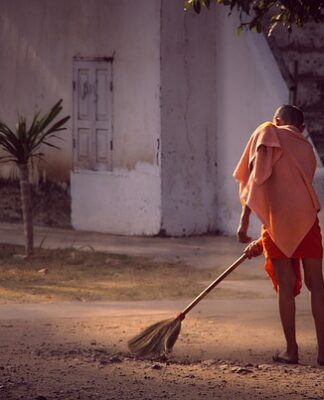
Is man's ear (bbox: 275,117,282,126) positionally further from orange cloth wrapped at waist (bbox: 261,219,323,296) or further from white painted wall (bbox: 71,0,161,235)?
white painted wall (bbox: 71,0,161,235)

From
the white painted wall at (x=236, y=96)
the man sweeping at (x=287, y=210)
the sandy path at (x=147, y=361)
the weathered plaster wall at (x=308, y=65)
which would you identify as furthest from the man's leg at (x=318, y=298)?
the weathered plaster wall at (x=308, y=65)

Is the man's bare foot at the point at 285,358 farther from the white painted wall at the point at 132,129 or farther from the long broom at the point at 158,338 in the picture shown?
the white painted wall at the point at 132,129

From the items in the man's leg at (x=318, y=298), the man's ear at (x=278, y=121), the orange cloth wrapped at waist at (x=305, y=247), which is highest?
the man's ear at (x=278, y=121)

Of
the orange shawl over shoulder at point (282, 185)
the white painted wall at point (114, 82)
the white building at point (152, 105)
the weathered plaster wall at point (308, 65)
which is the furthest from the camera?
the weathered plaster wall at point (308, 65)

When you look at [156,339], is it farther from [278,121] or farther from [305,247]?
[278,121]

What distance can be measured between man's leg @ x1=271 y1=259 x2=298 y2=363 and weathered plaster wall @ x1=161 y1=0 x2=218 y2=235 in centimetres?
602

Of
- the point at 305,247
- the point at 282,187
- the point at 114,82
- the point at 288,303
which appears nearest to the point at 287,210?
the point at 282,187

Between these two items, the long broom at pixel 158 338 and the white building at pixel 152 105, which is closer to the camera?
the long broom at pixel 158 338

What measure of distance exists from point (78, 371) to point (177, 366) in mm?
603

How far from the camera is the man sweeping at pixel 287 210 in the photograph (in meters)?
7.78

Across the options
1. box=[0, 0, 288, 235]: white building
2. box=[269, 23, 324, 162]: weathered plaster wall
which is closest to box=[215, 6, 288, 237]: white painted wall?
box=[0, 0, 288, 235]: white building

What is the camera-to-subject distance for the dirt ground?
7152 mm

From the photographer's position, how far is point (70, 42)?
14.6m

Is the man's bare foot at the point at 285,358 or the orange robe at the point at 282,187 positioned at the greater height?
the orange robe at the point at 282,187
